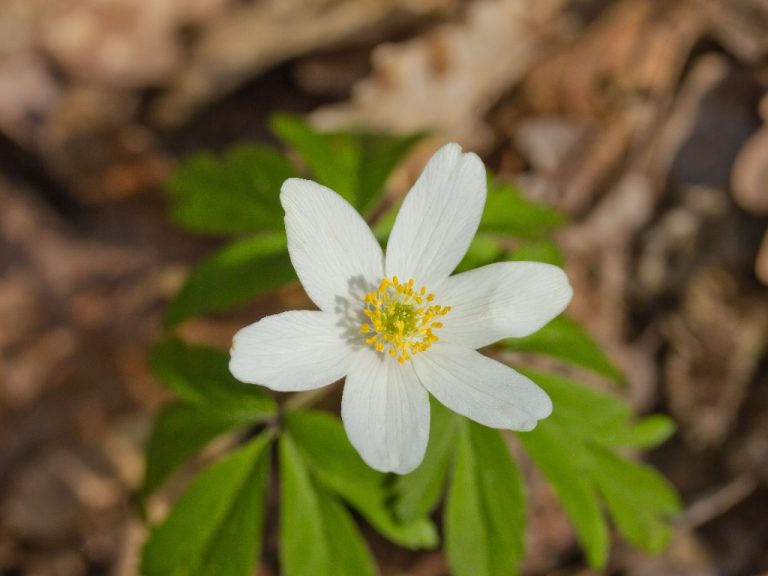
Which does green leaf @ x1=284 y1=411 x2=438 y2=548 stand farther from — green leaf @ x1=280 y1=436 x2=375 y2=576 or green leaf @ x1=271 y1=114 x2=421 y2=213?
green leaf @ x1=271 y1=114 x2=421 y2=213

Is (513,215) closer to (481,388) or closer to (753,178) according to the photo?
(481,388)

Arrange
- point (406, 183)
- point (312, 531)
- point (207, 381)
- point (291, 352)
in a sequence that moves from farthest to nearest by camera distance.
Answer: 1. point (406, 183)
2. point (207, 381)
3. point (312, 531)
4. point (291, 352)

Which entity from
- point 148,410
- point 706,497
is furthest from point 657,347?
point 148,410

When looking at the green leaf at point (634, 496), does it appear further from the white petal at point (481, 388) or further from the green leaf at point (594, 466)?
the white petal at point (481, 388)

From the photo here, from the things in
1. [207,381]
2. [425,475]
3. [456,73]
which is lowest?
[425,475]

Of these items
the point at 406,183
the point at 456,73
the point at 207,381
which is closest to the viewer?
the point at 207,381

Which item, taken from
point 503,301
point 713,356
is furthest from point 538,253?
point 713,356

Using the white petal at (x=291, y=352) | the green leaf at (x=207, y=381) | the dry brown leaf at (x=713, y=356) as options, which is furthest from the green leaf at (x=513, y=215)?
the dry brown leaf at (x=713, y=356)
